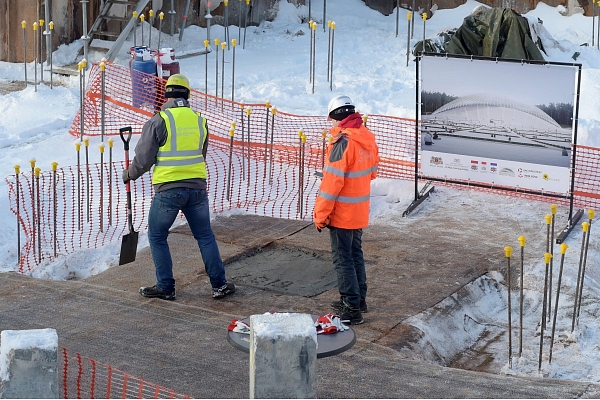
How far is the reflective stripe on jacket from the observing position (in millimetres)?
8180

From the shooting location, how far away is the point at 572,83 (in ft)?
33.6

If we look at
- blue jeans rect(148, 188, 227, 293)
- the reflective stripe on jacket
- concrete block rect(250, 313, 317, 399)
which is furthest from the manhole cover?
concrete block rect(250, 313, 317, 399)

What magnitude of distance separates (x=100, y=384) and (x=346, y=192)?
7.99 ft

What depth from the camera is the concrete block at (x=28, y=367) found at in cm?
379

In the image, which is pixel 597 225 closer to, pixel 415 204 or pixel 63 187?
pixel 415 204

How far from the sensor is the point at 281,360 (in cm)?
398

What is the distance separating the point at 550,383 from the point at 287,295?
2780 millimetres

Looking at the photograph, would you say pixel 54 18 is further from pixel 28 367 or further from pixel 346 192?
pixel 28 367

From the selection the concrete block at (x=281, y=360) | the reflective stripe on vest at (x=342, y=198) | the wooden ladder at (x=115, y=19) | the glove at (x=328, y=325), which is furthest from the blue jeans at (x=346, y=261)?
the wooden ladder at (x=115, y=19)

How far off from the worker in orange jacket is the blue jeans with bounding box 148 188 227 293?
1045mm

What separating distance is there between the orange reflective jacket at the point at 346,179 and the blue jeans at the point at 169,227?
1.07 m

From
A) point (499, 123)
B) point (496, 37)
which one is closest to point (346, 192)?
point (499, 123)

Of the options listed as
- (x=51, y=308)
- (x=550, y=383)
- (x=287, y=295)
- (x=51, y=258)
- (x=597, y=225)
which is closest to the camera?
(x=550, y=383)

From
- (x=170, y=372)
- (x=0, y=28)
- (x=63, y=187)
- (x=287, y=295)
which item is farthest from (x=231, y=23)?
(x=170, y=372)
